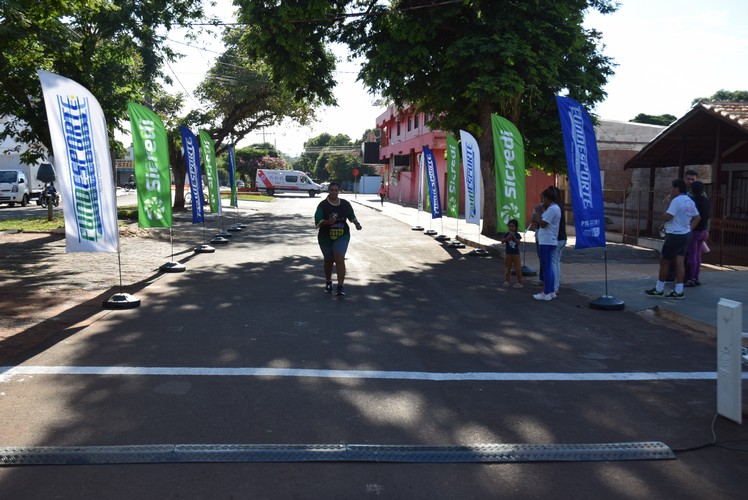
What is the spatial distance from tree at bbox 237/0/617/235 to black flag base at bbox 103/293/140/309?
10.2 meters

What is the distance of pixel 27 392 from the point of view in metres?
5.35

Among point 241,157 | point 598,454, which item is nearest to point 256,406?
point 598,454

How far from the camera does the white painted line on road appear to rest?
235 inches

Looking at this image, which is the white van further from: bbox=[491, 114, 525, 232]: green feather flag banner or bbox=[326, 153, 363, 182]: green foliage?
bbox=[491, 114, 525, 232]: green feather flag banner

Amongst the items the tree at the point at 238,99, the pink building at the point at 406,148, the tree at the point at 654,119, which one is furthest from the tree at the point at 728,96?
the tree at the point at 238,99

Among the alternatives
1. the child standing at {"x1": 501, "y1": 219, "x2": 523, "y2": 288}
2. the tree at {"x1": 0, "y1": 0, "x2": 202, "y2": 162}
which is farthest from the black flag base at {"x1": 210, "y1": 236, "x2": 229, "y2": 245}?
the child standing at {"x1": 501, "y1": 219, "x2": 523, "y2": 288}

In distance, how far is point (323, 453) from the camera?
4191 mm

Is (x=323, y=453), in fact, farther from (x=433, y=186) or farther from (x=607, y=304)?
(x=433, y=186)

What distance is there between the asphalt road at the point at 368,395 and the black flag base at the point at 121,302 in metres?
0.19

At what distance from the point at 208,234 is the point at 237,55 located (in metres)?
15.1

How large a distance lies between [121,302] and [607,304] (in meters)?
6.84

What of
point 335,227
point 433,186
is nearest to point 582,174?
point 335,227

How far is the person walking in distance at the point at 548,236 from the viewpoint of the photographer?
10188mm

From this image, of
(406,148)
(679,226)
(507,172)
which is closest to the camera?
(679,226)
